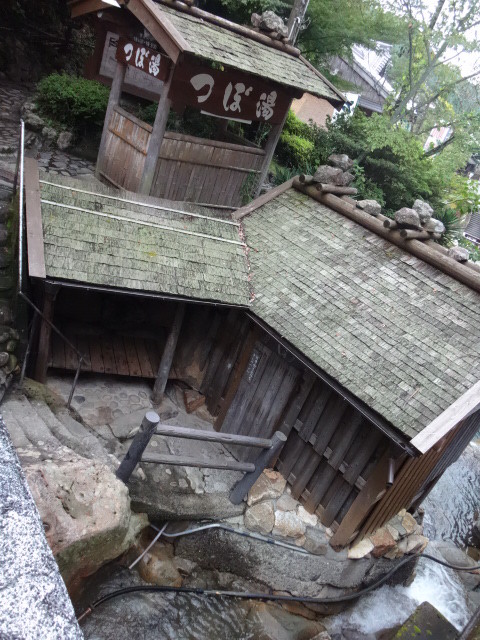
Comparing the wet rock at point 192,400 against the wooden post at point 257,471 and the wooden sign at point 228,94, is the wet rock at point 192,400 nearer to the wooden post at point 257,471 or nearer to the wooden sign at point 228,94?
the wooden post at point 257,471

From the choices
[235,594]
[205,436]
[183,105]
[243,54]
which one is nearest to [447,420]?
[205,436]

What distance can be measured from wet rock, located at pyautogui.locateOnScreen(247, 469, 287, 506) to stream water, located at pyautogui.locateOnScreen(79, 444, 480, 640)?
1374 mm

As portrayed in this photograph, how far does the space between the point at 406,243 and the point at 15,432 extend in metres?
6.20

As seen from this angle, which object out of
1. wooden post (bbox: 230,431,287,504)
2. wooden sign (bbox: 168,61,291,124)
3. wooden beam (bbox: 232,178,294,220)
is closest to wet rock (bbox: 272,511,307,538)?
wooden post (bbox: 230,431,287,504)

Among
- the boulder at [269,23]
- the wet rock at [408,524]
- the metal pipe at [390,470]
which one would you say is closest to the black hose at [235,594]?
the wet rock at [408,524]

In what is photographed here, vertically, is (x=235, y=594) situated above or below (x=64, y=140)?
below

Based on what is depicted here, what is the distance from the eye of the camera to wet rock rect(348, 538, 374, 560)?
6812 mm

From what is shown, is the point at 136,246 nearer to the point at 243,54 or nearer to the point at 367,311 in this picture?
the point at 367,311

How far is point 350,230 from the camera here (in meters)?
8.16

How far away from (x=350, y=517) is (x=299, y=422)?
1457 mm

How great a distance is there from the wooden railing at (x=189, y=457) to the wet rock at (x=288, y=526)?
25.6 inches

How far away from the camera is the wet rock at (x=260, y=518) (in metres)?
6.49

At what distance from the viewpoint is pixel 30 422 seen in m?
5.79

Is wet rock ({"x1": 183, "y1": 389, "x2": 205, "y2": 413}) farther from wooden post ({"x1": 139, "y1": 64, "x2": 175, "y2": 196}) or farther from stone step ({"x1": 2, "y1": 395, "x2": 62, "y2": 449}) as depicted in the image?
wooden post ({"x1": 139, "y1": 64, "x2": 175, "y2": 196})
